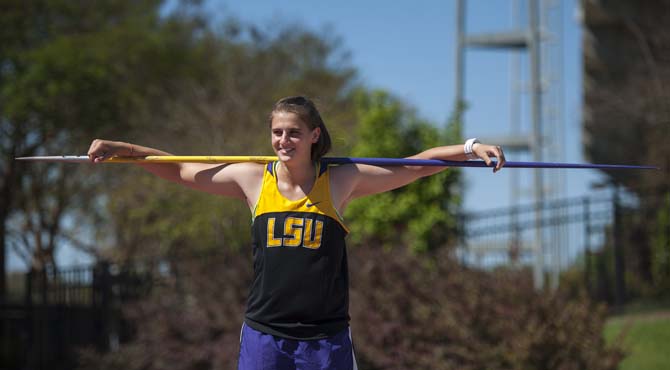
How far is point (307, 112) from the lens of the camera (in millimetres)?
4078

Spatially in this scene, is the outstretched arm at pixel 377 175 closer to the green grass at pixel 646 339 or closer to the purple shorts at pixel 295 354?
the purple shorts at pixel 295 354

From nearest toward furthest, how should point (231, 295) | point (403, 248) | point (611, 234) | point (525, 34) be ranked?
point (403, 248) < point (231, 295) < point (611, 234) < point (525, 34)

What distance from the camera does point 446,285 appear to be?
855 cm

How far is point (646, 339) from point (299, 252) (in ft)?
26.1

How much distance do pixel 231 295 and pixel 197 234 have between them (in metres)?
9.02

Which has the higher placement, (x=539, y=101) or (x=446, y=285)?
(x=539, y=101)

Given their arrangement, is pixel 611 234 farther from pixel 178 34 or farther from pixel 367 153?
pixel 178 34

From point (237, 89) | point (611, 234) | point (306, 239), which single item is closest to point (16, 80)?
point (237, 89)

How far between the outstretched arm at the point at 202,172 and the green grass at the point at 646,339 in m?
6.34

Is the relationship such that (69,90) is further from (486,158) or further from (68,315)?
(486,158)

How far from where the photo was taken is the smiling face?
404 centimetres

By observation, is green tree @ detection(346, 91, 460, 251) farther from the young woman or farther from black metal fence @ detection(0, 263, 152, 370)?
the young woman

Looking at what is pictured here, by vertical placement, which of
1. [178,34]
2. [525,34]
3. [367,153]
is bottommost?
[367,153]

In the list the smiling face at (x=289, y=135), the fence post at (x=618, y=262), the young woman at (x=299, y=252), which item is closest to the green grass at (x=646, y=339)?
the fence post at (x=618, y=262)
